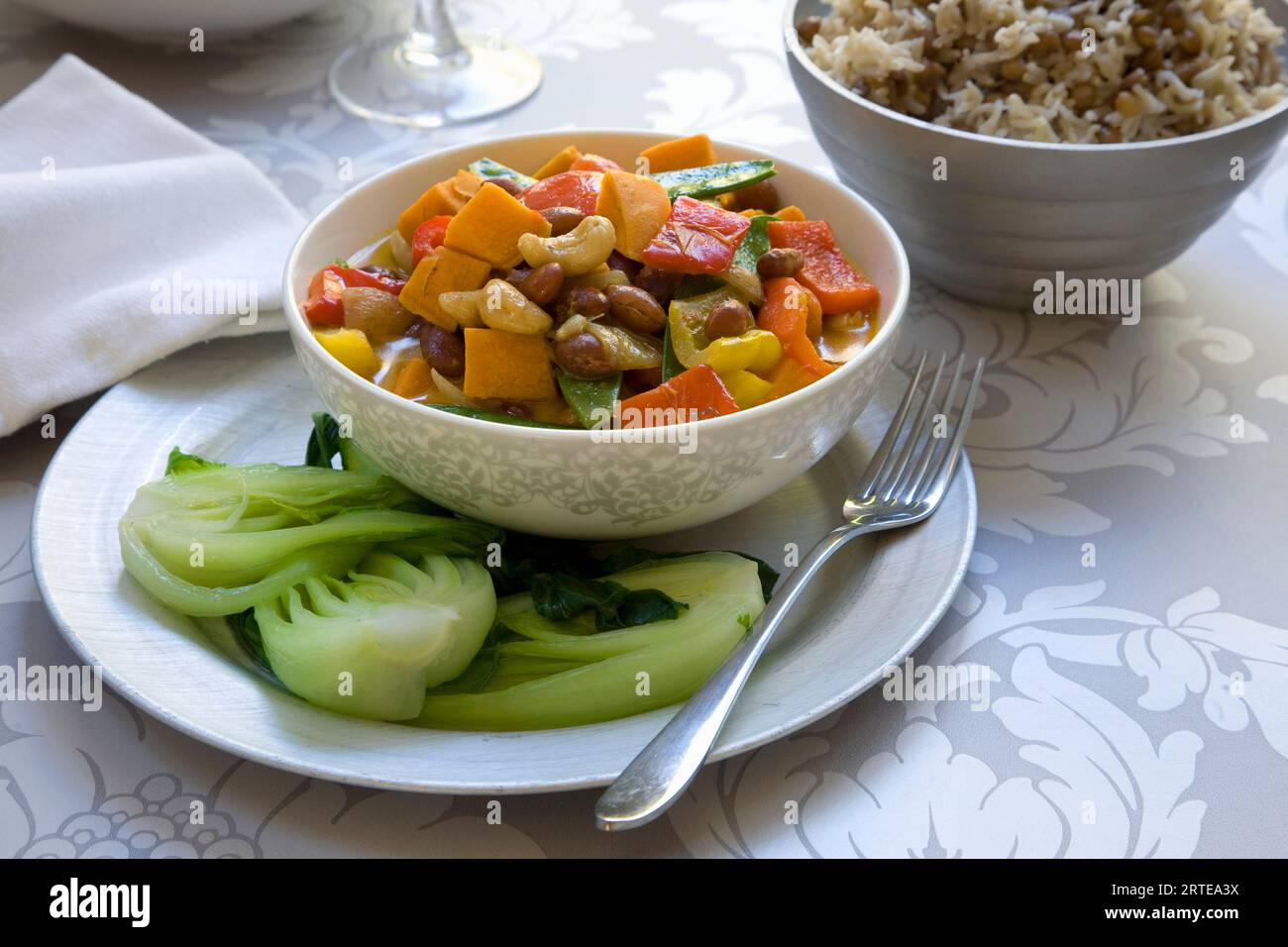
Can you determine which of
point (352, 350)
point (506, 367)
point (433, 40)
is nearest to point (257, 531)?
point (352, 350)

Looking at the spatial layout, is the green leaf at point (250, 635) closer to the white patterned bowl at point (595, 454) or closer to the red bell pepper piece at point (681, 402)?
the white patterned bowl at point (595, 454)

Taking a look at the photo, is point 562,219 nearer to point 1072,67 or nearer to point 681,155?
point 681,155

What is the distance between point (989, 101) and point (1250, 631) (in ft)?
3.21

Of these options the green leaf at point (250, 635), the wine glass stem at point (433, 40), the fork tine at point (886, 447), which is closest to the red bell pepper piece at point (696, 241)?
the fork tine at point (886, 447)

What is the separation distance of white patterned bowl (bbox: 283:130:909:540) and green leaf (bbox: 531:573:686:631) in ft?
0.29

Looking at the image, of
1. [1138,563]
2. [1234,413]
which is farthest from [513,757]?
[1234,413]

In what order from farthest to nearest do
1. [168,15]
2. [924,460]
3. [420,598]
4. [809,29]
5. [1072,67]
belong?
[168,15], [809,29], [1072,67], [924,460], [420,598]

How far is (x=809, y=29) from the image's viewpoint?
2248 millimetres

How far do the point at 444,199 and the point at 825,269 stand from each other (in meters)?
0.56

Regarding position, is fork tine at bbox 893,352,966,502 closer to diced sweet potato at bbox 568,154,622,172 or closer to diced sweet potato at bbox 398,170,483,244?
diced sweet potato at bbox 568,154,622,172

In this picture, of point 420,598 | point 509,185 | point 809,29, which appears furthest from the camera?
point 809,29

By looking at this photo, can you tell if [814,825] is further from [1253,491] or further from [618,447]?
[1253,491]

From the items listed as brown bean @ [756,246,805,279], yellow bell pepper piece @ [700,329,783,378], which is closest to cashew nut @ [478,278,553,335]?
yellow bell pepper piece @ [700,329,783,378]

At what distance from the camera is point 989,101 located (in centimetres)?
206
